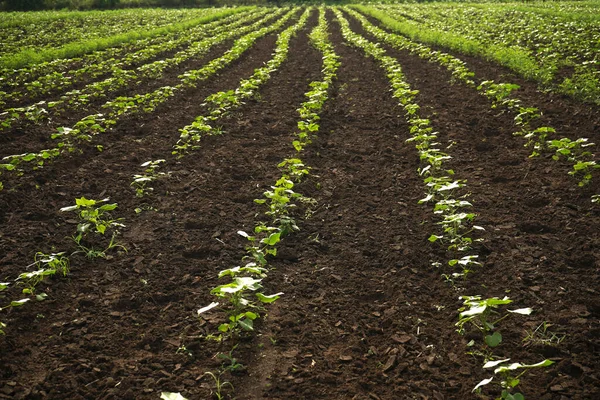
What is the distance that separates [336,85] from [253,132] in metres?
3.89

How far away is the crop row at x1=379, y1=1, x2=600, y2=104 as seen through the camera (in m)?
9.83

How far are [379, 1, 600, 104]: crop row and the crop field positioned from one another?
21 cm

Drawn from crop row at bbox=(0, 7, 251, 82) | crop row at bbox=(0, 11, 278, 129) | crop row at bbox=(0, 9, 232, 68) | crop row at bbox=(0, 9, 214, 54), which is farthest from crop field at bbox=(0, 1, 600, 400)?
crop row at bbox=(0, 9, 214, 54)

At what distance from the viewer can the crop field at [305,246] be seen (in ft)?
10.7

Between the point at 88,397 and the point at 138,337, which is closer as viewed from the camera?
the point at 88,397

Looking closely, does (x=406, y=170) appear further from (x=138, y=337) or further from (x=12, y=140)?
(x=12, y=140)

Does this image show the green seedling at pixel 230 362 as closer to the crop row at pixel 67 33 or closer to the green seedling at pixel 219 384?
the green seedling at pixel 219 384

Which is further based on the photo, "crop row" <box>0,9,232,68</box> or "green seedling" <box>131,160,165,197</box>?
"crop row" <box>0,9,232,68</box>

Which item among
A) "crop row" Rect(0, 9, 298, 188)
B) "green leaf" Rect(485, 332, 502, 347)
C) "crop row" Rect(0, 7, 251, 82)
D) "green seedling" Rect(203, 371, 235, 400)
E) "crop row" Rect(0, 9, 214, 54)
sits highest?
"crop row" Rect(0, 9, 214, 54)

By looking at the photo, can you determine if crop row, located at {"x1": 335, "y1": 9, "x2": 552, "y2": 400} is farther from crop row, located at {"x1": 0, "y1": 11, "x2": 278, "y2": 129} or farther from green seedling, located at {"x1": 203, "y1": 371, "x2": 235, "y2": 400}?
crop row, located at {"x1": 0, "y1": 11, "x2": 278, "y2": 129}

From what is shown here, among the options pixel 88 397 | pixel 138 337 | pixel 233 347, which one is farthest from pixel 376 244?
pixel 88 397

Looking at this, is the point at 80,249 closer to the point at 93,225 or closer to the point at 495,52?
the point at 93,225

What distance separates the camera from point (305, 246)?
4.91 meters

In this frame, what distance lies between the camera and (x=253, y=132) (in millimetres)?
8305
